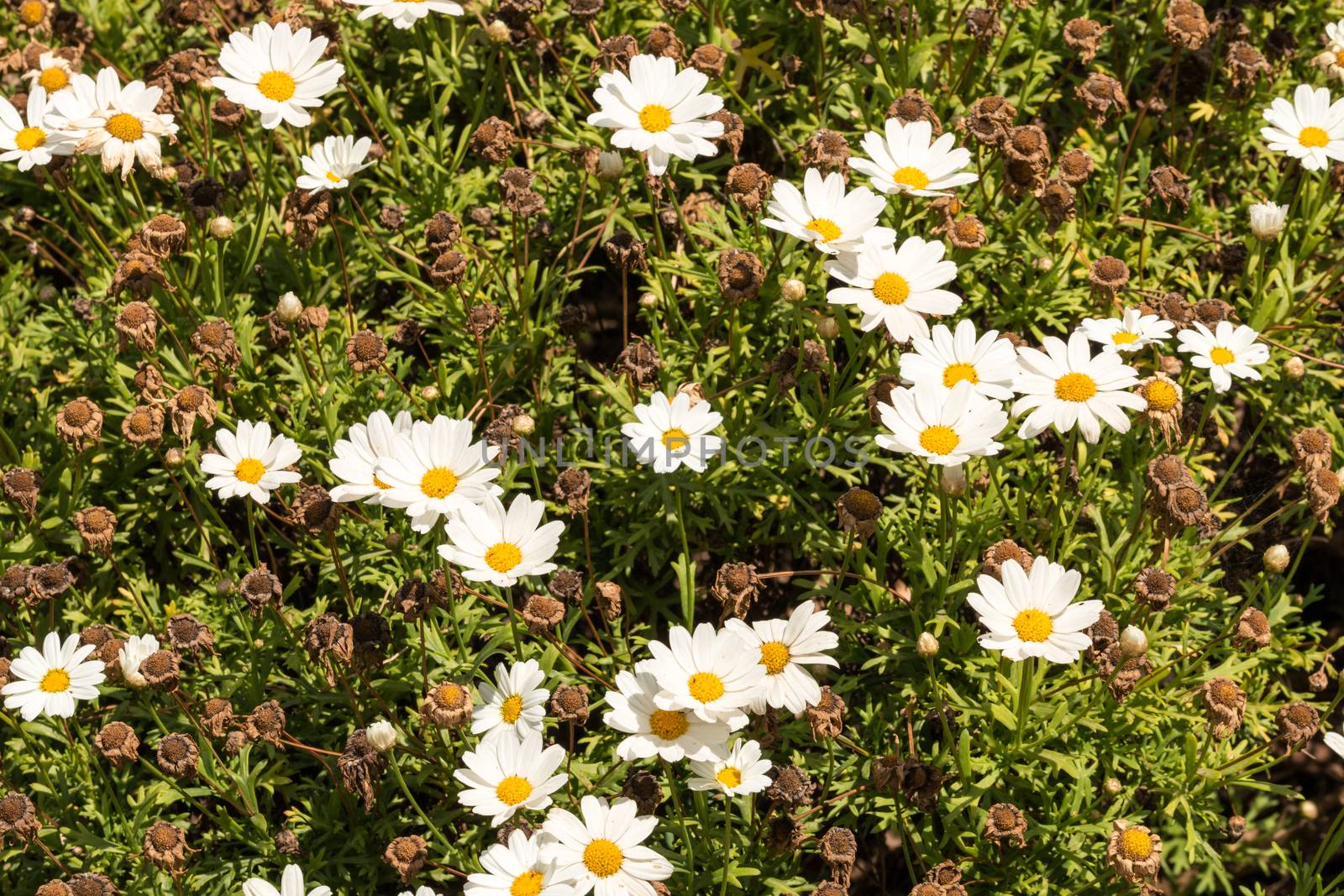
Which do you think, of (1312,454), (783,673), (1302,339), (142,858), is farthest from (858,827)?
(1302,339)

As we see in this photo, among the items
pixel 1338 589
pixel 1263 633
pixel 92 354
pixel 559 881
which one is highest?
pixel 92 354

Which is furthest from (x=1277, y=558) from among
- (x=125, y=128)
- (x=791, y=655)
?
(x=125, y=128)

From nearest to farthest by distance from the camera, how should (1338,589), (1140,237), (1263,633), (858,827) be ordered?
(1263,633)
(858,827)
(1140,237)
(1338,589)

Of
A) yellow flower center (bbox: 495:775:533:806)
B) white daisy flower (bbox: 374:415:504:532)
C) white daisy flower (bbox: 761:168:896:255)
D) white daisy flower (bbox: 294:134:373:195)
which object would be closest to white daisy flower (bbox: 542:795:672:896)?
yellow flower center (bbox: 495:775:533:806)

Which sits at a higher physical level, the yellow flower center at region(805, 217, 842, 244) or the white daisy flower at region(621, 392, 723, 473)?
the yellow flower center at region(805, 217, 842, 244)

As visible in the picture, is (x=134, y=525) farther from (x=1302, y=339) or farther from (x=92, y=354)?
(x=1302, y=339)

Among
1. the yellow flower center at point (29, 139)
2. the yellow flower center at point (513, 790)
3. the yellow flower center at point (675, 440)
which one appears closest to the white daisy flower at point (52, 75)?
the yellow flower center at point (29, 139)

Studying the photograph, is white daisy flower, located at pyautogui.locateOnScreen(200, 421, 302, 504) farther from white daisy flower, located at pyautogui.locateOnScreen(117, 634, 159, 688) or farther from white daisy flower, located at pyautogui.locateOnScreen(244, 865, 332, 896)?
white daisy flower, located at pyautogui.locateOnScreen(244, 865, 332, 896)
